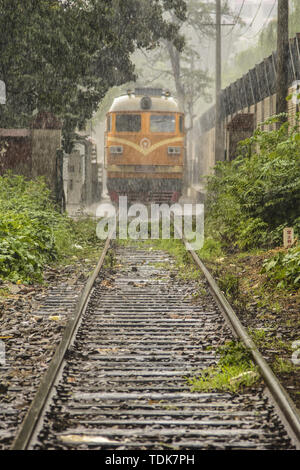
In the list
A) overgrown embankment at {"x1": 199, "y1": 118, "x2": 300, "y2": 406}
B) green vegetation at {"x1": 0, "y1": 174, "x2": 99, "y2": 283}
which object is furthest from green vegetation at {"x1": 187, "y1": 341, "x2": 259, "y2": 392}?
green vegetation at {"x1": 0, "y1": 174, "x2": 99, "y2": 283}

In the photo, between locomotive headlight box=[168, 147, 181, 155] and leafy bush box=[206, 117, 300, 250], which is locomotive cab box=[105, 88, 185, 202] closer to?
locomotive headlight box=[168, 147, 181, 155]

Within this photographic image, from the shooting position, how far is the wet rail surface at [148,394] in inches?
151

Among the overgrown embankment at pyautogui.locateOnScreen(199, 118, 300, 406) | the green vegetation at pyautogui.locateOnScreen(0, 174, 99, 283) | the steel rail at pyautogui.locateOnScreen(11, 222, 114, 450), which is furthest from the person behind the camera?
the green vegetation at pyautogui.locateOnScreen(0, 174, 99, 283)

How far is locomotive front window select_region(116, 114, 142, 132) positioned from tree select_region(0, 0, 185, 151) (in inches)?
45.3

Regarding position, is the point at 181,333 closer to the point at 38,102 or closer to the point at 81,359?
the point at 81,359

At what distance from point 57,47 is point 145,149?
565 centimetres

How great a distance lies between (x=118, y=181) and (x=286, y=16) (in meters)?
8.54

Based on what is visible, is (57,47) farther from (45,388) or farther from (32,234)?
(45,388)

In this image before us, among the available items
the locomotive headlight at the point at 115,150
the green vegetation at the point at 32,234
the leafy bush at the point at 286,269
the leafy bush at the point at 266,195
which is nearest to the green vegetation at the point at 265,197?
the leafy bush at the point at 266,195

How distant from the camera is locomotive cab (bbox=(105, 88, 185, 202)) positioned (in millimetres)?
20406

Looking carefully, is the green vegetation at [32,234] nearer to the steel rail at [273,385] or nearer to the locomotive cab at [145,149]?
the steel rail at [273,385]

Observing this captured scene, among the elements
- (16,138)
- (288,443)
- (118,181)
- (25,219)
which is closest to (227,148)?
(118,181)

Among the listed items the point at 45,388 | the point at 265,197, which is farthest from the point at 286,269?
the point at 45,388

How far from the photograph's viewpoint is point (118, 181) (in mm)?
20438
